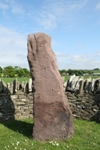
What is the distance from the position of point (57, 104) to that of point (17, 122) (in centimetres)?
269

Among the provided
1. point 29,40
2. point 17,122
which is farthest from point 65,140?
point 29,40

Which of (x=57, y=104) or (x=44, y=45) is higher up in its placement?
(x=44, y=45)

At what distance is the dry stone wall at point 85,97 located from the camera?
7969 millimetres

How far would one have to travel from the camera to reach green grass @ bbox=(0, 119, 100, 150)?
556 centimetres

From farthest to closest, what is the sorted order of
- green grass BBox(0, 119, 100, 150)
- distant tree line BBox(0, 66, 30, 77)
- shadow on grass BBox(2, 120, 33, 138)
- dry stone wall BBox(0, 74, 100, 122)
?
1. distant tree line BBox(0, 66, 30, 77)
2. dry stone wall BBox(0, 74, 100, 122)
3. shadow on grass BBox(2, 120, 33, 138)
4. green grass BBox(0, 119, 100, 150)

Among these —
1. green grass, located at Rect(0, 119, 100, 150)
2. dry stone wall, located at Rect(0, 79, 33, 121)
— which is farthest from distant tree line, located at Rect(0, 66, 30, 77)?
green grass, located at Rect(0, 119, 100, 150)

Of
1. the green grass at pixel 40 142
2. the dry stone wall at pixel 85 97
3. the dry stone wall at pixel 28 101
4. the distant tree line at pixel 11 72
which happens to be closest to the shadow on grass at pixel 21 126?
the green grass at pixel 40 142

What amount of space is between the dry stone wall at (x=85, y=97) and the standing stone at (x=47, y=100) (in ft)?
7.34

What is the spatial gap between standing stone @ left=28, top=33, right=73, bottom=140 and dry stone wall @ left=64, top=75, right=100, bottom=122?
2.24 m

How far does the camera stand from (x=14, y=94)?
27.7 ft

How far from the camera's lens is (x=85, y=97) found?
8.13m

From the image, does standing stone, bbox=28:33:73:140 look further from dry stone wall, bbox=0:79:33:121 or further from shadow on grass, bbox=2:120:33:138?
dry stone wall, bbox=0:79:33:121

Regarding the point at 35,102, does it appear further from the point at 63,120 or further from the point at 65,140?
the point at 65,140

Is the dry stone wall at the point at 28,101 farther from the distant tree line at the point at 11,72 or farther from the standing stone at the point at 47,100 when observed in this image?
the distant tree line at the point at 11,72
